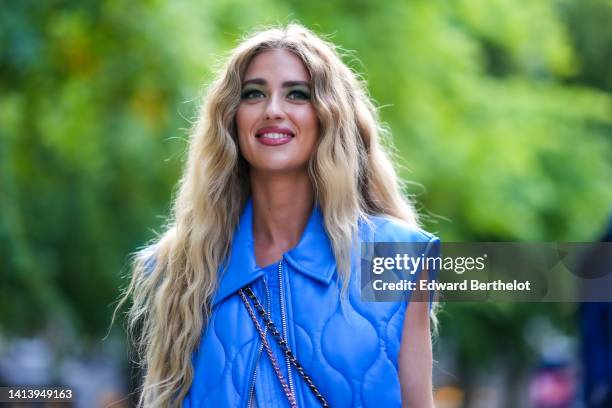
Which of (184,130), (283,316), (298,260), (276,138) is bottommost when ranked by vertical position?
(283,316)

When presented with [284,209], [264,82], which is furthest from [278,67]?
[284,209]

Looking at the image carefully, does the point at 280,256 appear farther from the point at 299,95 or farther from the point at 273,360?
the point at 299,95

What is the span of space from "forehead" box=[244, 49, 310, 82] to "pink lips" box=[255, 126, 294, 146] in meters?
0.15

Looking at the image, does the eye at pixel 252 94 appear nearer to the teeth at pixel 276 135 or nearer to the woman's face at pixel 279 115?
the woman's face at pixel 279 115

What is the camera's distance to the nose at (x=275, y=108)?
3395 millimetres

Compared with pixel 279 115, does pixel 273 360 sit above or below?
below

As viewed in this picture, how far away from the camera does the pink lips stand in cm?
340

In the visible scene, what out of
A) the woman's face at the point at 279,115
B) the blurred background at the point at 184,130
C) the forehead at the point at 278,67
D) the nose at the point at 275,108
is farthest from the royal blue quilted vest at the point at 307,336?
the blurred background at the point at 184,130

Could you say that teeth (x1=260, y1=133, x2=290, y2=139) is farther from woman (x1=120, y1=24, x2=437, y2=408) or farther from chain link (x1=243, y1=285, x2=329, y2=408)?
chain link (x1=243, y1=285, x2=329, y2=408)

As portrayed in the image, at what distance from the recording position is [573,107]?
10.9m

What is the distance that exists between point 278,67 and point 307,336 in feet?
2.68

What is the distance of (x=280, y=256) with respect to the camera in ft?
11.2

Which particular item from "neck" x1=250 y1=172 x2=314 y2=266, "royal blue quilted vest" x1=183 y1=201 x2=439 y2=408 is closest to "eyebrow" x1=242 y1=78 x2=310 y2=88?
"neck" x1=250 y1=172 x2=314 y2=266

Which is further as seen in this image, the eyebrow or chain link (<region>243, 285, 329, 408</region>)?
the eyebrow
